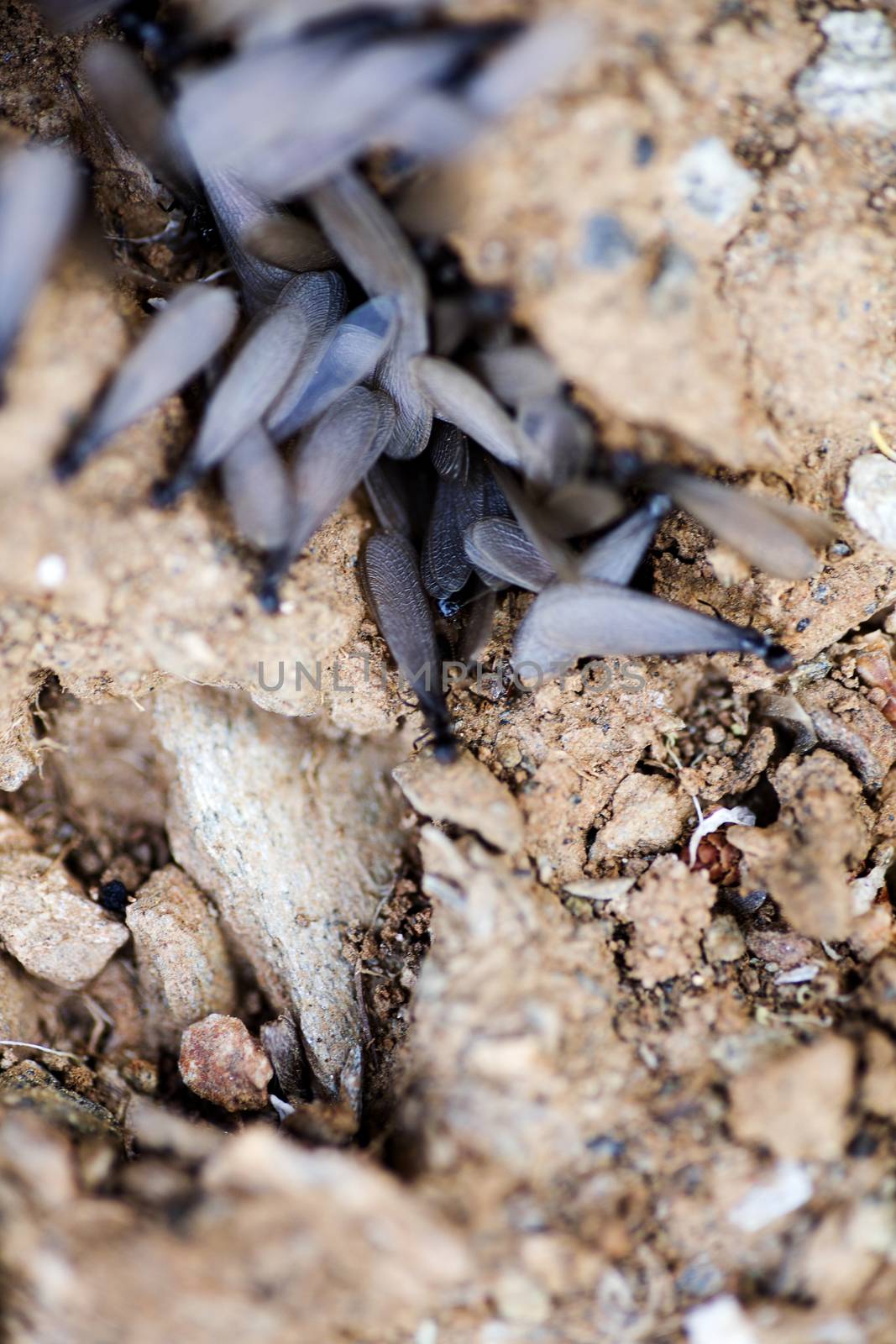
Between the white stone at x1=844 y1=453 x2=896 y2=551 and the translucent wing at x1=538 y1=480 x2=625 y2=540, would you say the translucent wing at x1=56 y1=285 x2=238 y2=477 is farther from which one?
the white stone at x1=844 y1=453 x2=896 y2=551

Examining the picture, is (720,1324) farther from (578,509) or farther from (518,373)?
(518,373)

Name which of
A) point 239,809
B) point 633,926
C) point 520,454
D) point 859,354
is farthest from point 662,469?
point 239,809

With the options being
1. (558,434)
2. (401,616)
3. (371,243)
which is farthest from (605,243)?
(401,616)

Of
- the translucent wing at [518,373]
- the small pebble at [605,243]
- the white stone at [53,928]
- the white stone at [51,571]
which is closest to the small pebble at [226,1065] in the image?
the white stone at [53,928]

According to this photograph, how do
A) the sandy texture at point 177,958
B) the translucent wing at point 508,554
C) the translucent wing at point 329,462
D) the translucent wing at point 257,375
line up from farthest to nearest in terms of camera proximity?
the sandy texture at point 177,958 → the translucent wing at point 508,554 → the translucent wing at point 329,462 → the translucent wing at point 257,375

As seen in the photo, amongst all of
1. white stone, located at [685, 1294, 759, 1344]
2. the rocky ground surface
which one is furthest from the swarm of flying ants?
white stone, located at [685, 1294, 759, 1344]

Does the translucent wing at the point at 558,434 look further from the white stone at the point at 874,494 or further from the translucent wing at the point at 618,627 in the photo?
the white stone at the point at 874,494
